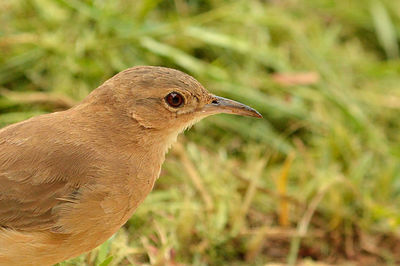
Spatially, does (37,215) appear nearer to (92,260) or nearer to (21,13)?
(92,260)

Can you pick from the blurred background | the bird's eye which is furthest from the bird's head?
the blurred background

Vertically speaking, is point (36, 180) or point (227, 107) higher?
point (227, 107)

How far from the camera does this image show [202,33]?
522cm

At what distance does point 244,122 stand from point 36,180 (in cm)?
247

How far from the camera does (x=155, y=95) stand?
3.21m

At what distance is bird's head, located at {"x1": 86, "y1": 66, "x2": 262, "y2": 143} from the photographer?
320 centimetres

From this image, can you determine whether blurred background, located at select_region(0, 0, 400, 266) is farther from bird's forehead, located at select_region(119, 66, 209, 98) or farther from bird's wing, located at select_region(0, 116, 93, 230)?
bird's forehead, located at select_region(119, 66, 209, 98)

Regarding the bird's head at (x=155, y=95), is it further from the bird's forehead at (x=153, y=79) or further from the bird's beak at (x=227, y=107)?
the bird's beak at (x=227, y=107)

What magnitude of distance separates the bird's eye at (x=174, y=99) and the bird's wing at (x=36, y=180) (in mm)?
482

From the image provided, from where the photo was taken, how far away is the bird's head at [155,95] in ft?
10.5

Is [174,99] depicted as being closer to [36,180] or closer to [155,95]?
[155,95]

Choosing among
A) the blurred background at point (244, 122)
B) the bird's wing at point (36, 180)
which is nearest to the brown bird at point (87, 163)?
the bird's wing at point (36, 180)

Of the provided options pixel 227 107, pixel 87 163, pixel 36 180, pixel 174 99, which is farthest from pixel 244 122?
pixel 36 180

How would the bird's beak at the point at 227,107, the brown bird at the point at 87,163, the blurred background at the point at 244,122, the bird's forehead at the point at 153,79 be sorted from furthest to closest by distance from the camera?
1. the blurred background at the point at 244,122
2. the bird's beak at the point at 227,107
3. the bird's forehead at the point at 153,79
4. the brown bird at the point at 87,163
